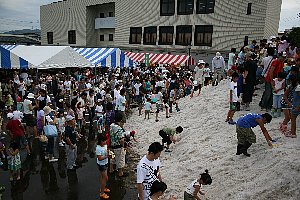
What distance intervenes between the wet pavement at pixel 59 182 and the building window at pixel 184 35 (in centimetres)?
2775

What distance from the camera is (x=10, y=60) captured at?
1634cm

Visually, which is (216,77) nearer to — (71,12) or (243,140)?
(243,140)

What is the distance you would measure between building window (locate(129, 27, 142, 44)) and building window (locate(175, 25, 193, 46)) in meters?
6.35

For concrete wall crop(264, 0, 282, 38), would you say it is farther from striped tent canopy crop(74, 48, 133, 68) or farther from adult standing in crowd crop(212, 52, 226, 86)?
striped tent canopy crop(74, 48, 133, 68)

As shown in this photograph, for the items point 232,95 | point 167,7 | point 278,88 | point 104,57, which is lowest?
point 232,95

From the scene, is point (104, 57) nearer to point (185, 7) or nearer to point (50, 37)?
point (185, 7)

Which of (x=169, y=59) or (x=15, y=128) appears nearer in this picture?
(x=15, y=128)

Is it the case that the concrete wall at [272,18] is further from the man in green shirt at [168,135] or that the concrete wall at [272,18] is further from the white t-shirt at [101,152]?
the white t-shirt at [101,152]

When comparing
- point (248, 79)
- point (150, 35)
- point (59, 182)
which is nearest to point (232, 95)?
point (248, 79)

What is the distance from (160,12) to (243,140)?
32.0m

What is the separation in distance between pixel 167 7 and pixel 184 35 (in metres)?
4.56

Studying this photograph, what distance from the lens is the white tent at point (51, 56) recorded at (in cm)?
1494

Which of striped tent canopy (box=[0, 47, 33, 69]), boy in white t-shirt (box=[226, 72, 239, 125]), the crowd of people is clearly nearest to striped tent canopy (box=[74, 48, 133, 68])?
the crowd of people

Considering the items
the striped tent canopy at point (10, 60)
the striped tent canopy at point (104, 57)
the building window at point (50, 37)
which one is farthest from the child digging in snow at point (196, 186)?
the building window at point (50, 37)
